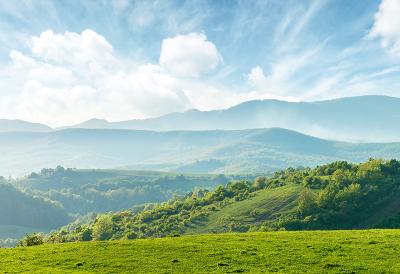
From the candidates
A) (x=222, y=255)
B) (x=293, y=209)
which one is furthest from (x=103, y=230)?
(x=222, y=255)

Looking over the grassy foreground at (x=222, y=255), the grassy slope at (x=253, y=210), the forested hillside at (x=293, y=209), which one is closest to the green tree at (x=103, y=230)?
the forested hillside at (x=293, y=209)

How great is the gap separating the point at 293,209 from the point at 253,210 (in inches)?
652

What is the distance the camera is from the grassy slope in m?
146

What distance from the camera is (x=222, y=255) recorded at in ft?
133

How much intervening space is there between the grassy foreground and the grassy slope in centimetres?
9539

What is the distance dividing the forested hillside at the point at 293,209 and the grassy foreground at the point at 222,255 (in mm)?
73591

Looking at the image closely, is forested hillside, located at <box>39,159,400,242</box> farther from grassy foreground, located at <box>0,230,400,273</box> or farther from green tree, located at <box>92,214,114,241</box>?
grassy foreground, located at <box>0,230,400,273</box>

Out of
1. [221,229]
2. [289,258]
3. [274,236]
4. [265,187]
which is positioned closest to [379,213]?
[221,229]

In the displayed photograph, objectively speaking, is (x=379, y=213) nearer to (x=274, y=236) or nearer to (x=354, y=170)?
(x=354, y=170)

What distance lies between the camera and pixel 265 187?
192500 millimetres

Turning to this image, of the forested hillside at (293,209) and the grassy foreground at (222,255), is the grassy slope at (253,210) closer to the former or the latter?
the forested hillside at (293,209)

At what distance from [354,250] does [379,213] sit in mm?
99943

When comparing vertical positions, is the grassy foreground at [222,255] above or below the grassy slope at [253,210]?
above

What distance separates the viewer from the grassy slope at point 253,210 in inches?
5748
